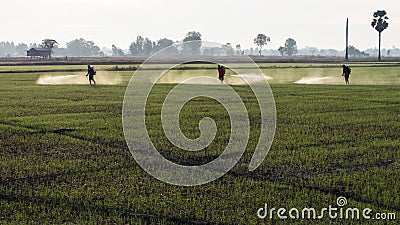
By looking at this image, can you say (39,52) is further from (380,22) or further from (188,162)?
(188,162)

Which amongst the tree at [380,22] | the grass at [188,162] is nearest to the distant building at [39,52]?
the tree at [380,22]

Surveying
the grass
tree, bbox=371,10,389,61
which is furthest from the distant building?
the grass

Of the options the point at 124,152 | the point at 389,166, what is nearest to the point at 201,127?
the point at 124,152

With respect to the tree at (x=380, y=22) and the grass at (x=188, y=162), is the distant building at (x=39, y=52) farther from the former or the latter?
the grass at (x=188, y=162)

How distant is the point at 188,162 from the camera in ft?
47.7

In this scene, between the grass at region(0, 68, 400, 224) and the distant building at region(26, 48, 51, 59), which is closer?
the grass at region(0, 68, 400, 224)

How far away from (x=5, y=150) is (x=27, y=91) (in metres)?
23.7

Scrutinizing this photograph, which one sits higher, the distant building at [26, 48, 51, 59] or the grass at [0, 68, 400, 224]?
the distant building at [26, 48, 51, 59]

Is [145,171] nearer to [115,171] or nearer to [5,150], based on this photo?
[115,171]

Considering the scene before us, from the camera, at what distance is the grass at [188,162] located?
33.9 feet

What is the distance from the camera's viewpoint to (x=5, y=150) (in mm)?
16188

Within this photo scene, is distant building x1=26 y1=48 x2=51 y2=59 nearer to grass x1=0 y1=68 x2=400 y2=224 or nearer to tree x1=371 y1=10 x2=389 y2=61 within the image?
tree x1=371 y1=10 x2=389 y2=61

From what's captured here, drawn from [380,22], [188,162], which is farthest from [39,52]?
[188,162]

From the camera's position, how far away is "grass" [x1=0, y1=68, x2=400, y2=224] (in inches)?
407
